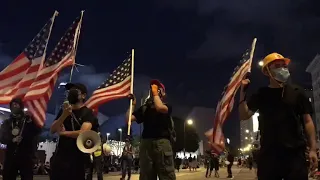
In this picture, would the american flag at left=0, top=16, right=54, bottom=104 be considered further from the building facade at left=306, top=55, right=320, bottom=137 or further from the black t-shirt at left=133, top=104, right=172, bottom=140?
the building facade at left=306, top=55, right=320, bottom=137

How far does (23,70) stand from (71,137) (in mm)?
7936

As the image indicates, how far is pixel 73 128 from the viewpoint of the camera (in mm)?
5242

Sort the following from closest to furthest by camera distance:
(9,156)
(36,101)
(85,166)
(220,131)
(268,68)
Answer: (268,68) < (85,166) < (9,156) < (36,101) < (220,131)

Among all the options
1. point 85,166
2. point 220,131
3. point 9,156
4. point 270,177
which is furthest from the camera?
point 220,131

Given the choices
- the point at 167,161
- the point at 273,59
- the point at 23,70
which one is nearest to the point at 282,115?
the point at 273,59

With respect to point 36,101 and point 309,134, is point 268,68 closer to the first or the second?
point 309,134

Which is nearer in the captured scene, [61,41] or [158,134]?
[158,134]

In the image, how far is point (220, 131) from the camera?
48.3ft

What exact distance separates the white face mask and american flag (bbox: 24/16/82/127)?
7.43 m

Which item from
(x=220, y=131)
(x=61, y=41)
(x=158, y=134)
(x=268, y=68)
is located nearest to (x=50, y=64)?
(x=61, y=41)

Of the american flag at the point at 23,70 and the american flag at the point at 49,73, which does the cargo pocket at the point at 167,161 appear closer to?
the american flag at the point at 49,73

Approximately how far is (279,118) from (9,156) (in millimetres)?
4391

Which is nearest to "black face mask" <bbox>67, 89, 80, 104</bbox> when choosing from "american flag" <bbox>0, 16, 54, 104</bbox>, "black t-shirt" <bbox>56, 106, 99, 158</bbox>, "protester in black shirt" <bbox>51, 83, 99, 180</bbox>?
"protester in black shirt" <bbox>51, 83, 99, 180</bbox>

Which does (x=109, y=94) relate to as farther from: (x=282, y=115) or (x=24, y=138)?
(x=282, y=115)
